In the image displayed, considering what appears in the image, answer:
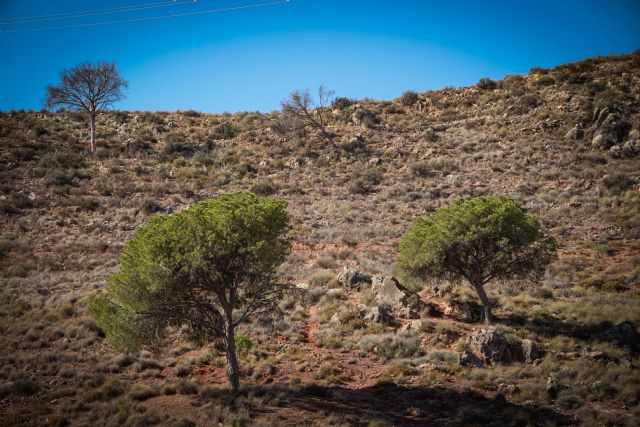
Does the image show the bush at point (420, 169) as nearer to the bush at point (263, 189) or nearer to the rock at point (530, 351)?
the bush at point (263, 189)

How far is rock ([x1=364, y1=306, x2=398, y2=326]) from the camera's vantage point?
58.0 ft

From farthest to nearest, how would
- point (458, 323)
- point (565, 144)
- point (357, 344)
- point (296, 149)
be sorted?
point (296, 149), point (565, 144), point (458, 323), point (357, 344)

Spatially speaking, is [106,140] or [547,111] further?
[106,140]

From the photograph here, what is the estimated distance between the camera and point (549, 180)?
1361 inches

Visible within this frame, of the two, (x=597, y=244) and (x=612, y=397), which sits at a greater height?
(x=597, y=244)

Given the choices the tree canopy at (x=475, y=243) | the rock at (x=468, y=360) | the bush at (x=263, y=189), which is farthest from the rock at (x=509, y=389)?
the bush at (x=263, y=189)

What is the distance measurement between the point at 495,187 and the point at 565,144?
1116cm

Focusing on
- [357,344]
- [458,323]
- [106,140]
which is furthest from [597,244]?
[106,140]

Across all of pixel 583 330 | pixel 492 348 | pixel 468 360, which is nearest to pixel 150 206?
pixel 468 360

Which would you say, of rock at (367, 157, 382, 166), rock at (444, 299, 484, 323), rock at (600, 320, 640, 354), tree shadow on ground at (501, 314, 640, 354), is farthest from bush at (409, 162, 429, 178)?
rock at (600, 320, 640, 354)

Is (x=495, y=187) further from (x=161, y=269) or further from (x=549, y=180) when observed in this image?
(x=161, y=269)

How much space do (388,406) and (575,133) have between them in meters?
40.0

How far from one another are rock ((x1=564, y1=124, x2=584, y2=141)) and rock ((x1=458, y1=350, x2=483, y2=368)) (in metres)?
35.4

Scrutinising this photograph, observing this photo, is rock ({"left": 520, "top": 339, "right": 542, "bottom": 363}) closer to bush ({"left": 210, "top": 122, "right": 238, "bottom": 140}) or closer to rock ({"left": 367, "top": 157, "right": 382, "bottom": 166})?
rock ({"left": 367, "top": 157, "right": 382, "bottom": 166})
